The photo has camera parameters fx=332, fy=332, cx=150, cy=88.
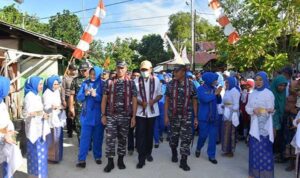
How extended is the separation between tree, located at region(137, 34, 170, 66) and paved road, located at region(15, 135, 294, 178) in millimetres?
39275

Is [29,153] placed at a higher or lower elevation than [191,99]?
lower

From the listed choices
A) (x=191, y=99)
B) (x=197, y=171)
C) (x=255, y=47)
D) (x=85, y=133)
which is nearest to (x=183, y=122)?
(x=191, y=99)

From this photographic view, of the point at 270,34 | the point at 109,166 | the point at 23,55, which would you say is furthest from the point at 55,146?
the point at 270,34

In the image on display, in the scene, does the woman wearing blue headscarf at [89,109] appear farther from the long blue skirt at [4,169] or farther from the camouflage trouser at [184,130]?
the long blue skirt at [4,169]

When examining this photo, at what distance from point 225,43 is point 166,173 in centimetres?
821

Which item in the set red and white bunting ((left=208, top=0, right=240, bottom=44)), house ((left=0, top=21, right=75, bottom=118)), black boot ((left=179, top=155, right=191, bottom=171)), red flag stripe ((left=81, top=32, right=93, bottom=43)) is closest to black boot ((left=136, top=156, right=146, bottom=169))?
black boot ((left=179, top=155, right=191, bottom=171))

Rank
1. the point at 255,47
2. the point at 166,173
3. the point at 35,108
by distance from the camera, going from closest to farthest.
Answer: the point at 35,108
the point at 166,173
the point at 255,47

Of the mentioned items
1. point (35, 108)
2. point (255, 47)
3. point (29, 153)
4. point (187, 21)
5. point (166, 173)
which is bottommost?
point (166, 173)

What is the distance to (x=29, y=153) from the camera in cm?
478

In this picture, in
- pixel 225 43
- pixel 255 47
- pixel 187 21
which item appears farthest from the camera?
pixel 187 21

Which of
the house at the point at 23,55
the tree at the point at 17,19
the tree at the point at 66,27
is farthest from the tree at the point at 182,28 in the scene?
the house at the point at 23,55

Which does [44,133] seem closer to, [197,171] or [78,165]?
[78,165]

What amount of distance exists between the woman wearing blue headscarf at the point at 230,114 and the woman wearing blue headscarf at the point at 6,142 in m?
3.93

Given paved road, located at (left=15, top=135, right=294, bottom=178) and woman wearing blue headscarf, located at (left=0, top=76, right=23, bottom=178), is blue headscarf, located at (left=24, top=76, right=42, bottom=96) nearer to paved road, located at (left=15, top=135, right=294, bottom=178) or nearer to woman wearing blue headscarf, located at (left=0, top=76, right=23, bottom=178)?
woman wearing blue headscarf, located at (left=0, top=76, right=23, bottom=178)
